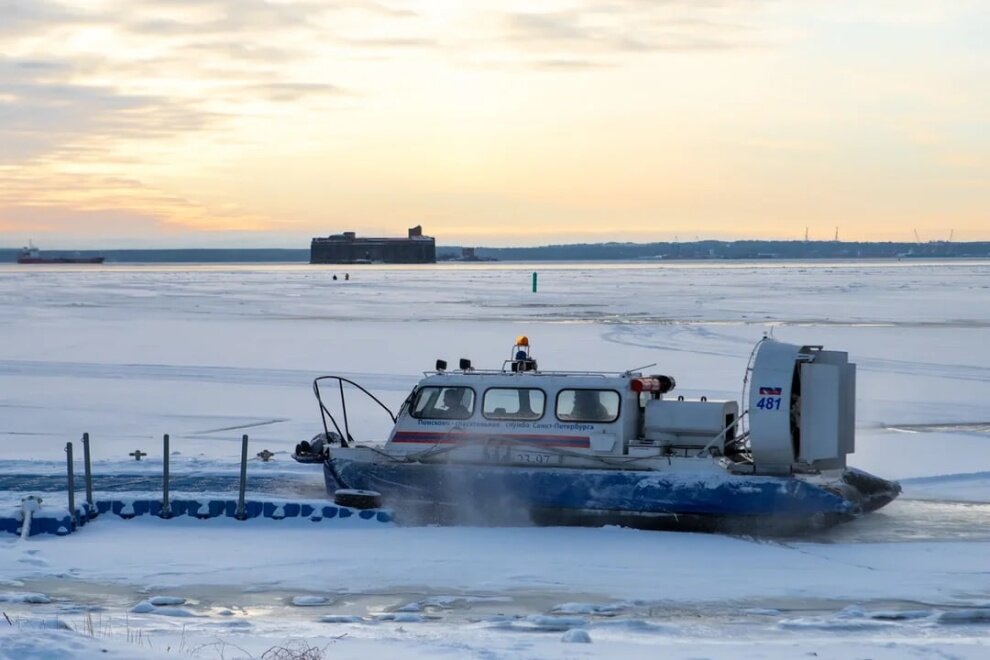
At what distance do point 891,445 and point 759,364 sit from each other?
5.26m

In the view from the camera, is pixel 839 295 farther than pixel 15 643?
Yes

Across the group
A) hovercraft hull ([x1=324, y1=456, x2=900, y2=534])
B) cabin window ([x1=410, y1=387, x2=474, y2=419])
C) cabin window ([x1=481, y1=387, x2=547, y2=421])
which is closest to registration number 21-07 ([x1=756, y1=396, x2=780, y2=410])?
hovercraft hull ([x1=324, y1=456, x2=900, y2=534])

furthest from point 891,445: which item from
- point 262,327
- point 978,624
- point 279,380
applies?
point 262,327

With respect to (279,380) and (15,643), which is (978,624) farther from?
(279,380)

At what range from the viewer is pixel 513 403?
1414 centimetres

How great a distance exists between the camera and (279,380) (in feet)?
81.7

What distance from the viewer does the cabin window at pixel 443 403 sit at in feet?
46.6

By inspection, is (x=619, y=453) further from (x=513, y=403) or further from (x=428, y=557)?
(x=428, y=557)

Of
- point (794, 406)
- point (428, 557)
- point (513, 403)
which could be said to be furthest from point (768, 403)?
point (428, 557)

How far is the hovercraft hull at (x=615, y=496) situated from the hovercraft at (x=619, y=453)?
0.5 inches

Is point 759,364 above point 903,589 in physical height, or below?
above

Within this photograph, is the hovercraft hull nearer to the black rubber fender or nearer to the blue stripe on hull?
the blue stripe on hull

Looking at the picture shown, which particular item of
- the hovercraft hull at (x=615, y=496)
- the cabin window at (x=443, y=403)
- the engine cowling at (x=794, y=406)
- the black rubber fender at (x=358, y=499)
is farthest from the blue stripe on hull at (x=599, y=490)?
the cabin window at (x=443, y=403)

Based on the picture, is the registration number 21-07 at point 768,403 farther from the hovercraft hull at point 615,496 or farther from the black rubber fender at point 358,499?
the black rubber fender at point 358,499
